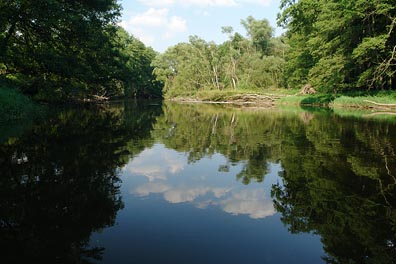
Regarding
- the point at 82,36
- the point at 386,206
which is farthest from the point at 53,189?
the point at 82,36

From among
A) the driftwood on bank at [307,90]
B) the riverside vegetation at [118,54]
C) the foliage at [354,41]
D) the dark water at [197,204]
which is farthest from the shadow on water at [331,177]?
the driftwood on bank at [307,90]

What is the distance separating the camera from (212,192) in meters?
7.66

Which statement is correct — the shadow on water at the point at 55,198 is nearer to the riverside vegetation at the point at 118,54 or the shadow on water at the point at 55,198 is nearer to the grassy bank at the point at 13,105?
the grassy bank at the point at 13,105

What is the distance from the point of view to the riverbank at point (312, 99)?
106 feet

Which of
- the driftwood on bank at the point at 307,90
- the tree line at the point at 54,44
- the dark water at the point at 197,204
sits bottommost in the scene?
the dark water at the point at 197,204

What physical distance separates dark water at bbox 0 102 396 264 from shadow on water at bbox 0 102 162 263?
0.03 m

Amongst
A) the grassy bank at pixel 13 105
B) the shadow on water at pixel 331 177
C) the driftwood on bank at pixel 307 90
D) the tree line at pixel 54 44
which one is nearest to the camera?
the shadow on water at pixel 331 177

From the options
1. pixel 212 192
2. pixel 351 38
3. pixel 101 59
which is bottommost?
pixel 212 192

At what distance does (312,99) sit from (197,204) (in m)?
41.6

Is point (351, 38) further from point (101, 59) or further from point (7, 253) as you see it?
point (7, 253)

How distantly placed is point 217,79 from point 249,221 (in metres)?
75.7

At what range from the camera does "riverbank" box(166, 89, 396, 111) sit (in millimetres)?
32188

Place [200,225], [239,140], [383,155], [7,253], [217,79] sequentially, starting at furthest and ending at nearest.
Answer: [217,79], [239,140], [383,155], [200,225], [7,253]

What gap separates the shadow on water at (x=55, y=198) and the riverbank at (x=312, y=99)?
98.2 ft
